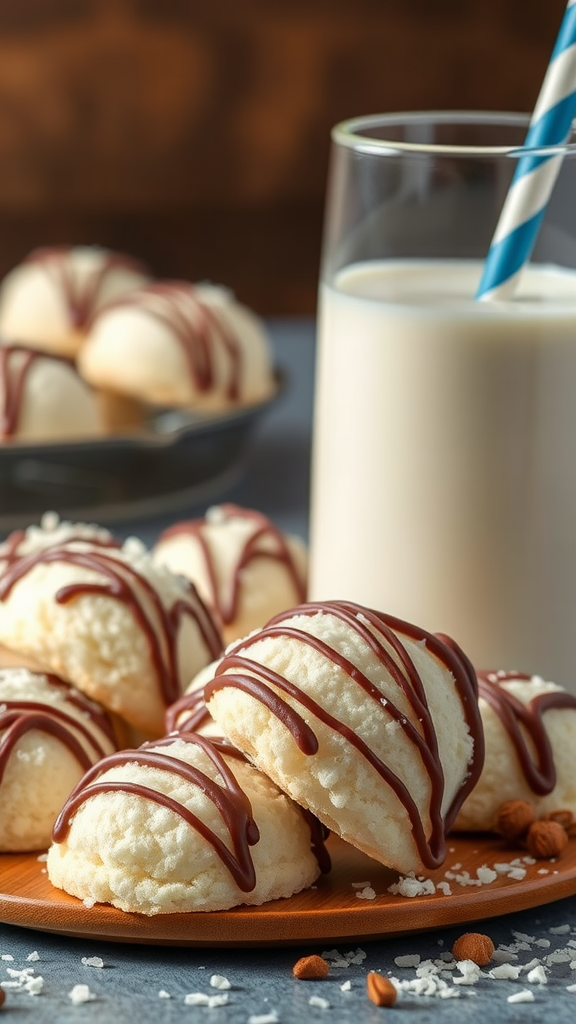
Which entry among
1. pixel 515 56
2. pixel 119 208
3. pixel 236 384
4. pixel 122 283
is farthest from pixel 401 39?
pixel 236 384

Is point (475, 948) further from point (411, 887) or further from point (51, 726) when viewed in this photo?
point (51, 726)

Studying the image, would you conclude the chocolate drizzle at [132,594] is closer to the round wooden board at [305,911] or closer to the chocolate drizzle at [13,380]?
the round wooden board at [305,911]

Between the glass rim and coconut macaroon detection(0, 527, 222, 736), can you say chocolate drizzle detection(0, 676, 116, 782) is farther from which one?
the glass rim

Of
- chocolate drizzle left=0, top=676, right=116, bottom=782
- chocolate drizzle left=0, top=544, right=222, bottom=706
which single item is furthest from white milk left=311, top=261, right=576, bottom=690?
chocolate drizzle left=0, top=676, right=116, bottom=782

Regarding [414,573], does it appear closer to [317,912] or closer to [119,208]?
[317,912]

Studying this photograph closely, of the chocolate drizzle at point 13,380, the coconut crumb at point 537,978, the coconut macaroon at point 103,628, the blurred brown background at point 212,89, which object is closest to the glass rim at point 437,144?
the coconut macaroon at point 103,628

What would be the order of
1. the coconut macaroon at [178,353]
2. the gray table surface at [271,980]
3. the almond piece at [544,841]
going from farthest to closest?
the coconut macaroon at [178,353] < the almond piece at [544,841] < the gray table surface at [271,980]
